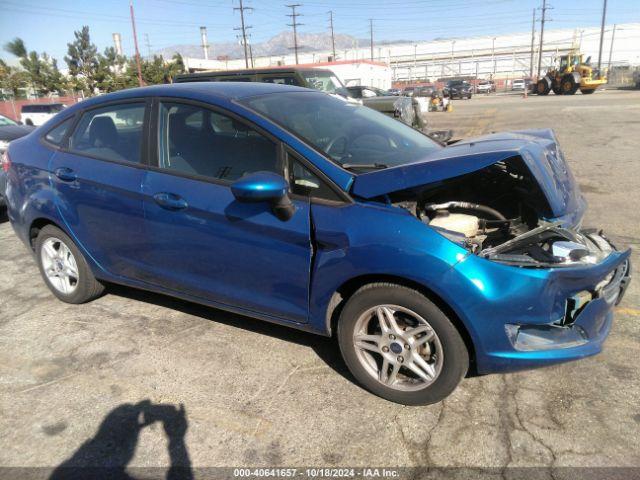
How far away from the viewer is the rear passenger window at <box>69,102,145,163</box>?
3420mm

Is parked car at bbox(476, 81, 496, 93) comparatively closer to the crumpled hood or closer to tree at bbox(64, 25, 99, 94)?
tree at bbox(64, 25, 99, 94)

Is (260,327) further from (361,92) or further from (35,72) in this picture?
(35,72)

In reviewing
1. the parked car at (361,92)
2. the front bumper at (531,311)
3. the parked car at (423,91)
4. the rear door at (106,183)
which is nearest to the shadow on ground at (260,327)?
the rear door at (106,183)

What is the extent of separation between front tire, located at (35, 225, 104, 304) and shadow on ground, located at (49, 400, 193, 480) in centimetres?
147

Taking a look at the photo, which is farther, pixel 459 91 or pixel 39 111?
pixel 459 91

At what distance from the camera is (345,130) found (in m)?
3.41

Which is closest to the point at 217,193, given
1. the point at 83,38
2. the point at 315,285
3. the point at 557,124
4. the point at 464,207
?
the point at 315,285

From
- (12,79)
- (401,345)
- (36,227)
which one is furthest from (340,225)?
(12,79)

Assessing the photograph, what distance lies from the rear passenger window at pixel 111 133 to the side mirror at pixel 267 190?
3.70 feet

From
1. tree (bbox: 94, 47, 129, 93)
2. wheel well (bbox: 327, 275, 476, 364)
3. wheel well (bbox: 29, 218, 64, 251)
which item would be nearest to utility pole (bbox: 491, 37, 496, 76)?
tree (bbox: 94, 47, 129, 93)

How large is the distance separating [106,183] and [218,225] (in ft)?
3.33

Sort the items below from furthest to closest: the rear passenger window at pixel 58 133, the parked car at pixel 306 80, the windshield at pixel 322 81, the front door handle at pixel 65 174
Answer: the windshield at pixel 322 81, the parked car at pixel 306 80, the rear passenger window at pixel 58 133, the front door handle at pixel 65 174

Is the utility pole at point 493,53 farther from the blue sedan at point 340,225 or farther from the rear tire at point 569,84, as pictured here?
the blue sedan at point 340,225

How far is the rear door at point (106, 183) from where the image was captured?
3350 millimetres
